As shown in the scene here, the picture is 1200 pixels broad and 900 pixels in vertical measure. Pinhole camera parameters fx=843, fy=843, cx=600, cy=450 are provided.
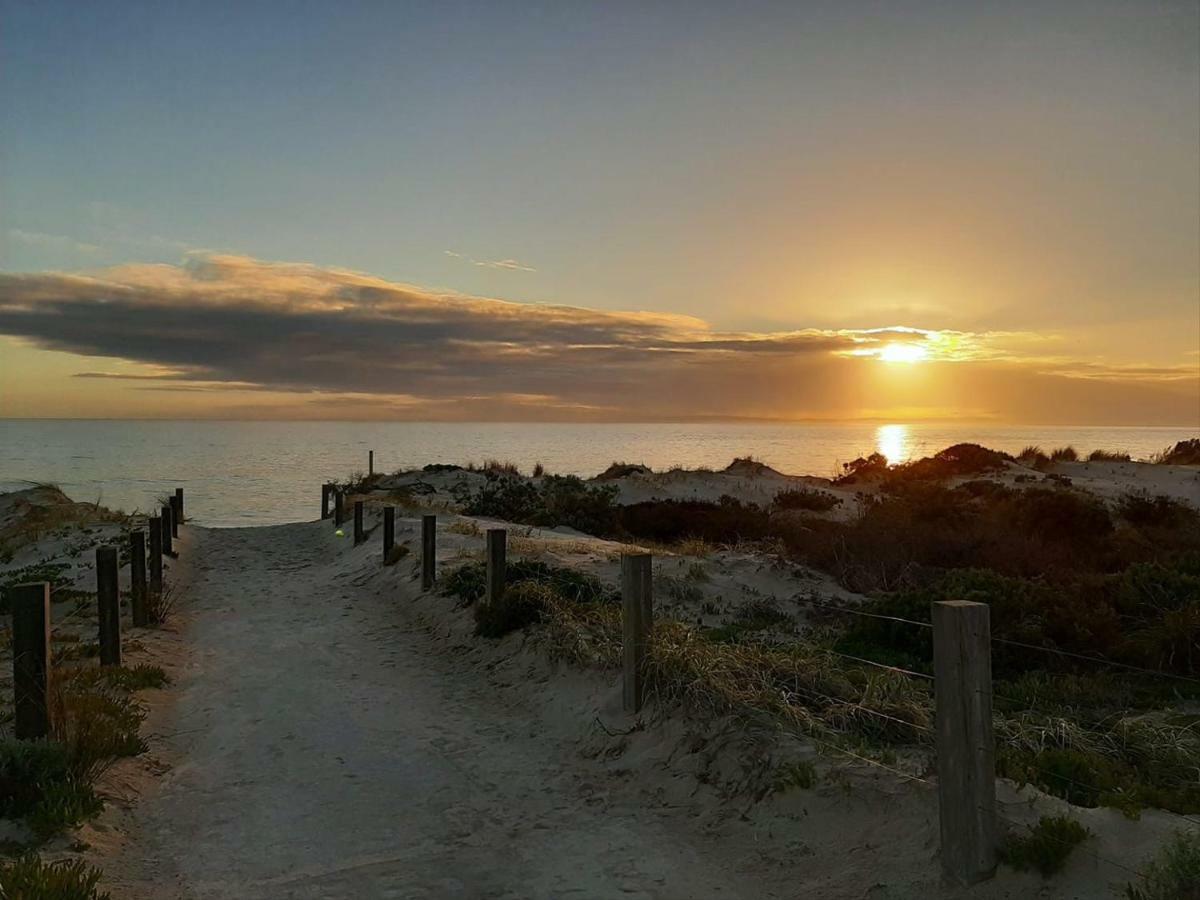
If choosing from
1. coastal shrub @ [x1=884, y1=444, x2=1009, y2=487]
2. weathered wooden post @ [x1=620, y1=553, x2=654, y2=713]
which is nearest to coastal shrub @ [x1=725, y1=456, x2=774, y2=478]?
coastal shrub @ [x1=884, y1=444, x2=1009, y2=487]

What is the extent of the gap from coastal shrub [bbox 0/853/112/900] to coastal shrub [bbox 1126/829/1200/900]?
528cm

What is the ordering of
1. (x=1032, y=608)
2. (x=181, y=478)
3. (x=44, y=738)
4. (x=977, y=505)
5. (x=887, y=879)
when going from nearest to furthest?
1. (x=887, y=879)
2. (x=44, y=738)
3. (x=1032, y=608)
4. (x=977, y=505)
5. (x=181, y=478)

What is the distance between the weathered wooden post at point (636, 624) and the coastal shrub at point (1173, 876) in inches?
166

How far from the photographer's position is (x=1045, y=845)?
14.3ft

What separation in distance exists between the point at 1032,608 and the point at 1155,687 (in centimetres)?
170

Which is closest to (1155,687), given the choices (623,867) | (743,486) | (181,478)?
(623,867)

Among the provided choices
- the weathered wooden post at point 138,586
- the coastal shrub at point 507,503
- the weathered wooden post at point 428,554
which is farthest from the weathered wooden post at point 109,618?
the coastal shrub at point 507,503

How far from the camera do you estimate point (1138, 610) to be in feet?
35.7

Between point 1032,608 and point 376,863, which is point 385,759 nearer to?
point 376,863

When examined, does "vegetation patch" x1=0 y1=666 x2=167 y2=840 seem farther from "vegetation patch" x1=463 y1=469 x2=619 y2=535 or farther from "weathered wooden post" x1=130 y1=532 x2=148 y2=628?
"vegetation patch" x1=463 y1=469 x2=619 y2=535

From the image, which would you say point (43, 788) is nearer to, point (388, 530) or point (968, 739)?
point (968, 739)

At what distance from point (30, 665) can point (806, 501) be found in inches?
976

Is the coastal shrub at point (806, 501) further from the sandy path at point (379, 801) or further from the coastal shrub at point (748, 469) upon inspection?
the sandy path at point (379, 801)

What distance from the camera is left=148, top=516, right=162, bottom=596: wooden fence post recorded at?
14.2 meters
